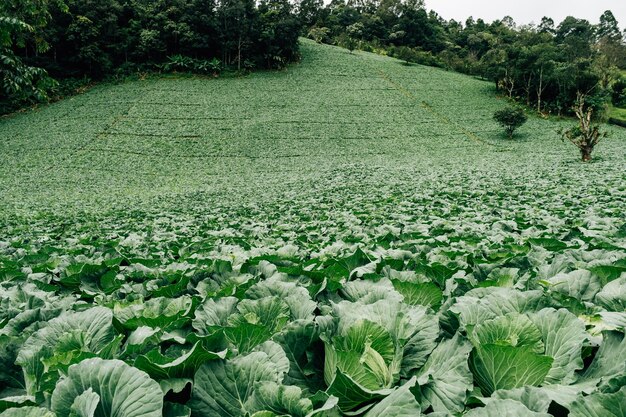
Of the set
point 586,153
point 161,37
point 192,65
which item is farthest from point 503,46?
point 586,153

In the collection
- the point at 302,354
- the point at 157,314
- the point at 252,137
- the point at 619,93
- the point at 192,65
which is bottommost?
the point at 252,137

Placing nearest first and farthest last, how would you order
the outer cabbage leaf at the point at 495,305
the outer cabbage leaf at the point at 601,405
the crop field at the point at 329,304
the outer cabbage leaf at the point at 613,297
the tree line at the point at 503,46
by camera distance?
the outer cabbage leaf at the point at 601,405
the crop field at the point at 329,304
the outer cabbage leaf at the point at 495,305
the outer cabbage leaf at the point at 613,297
the tree line at the point at 503,46

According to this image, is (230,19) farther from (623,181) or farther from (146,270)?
(146,270)

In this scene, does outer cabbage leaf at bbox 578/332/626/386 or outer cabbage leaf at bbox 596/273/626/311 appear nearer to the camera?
outer cabbage leaf at bbox 578/332/626/386

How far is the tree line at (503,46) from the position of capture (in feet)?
149

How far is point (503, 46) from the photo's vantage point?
260 feet

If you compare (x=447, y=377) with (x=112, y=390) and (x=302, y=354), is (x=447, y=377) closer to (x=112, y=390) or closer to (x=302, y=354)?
(x=302, y=354)

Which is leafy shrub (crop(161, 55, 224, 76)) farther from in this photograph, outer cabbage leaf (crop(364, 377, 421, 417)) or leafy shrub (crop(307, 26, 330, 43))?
outer cabbage leaf (crop(364, 377, 421, 417))

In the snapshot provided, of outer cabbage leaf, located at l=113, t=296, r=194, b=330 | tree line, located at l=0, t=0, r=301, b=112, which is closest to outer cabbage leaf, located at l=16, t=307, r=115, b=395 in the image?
outer cabbage leaf, located at l=113, t=296, r=194, b=330

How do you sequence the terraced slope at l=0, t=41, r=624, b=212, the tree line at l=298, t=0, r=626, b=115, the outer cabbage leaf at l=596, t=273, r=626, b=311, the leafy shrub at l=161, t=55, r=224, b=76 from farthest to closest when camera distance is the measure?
the leafy shrub at l=161, t=55, r=224, b=76 < the tree line at l=298, t=0, r=626, b=115 < the terraced slope at l=0, t=41, r=624, b=212 < the outer cabbage leaf at l=596, t=273, r=626, b=311

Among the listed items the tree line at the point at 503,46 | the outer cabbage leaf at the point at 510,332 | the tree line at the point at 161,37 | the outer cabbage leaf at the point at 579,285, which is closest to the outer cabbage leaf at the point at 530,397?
the outer cabbage leaf at the point at 510,332

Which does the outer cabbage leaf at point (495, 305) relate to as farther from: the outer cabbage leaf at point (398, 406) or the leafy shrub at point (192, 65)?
the leafy shrub at point (192, 65)

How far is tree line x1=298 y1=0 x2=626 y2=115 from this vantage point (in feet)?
149

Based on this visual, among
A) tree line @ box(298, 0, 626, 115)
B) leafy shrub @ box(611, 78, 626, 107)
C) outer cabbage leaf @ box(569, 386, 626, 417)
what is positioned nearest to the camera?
outer cabbage leaf @ box(569, 386, 626, 417)
